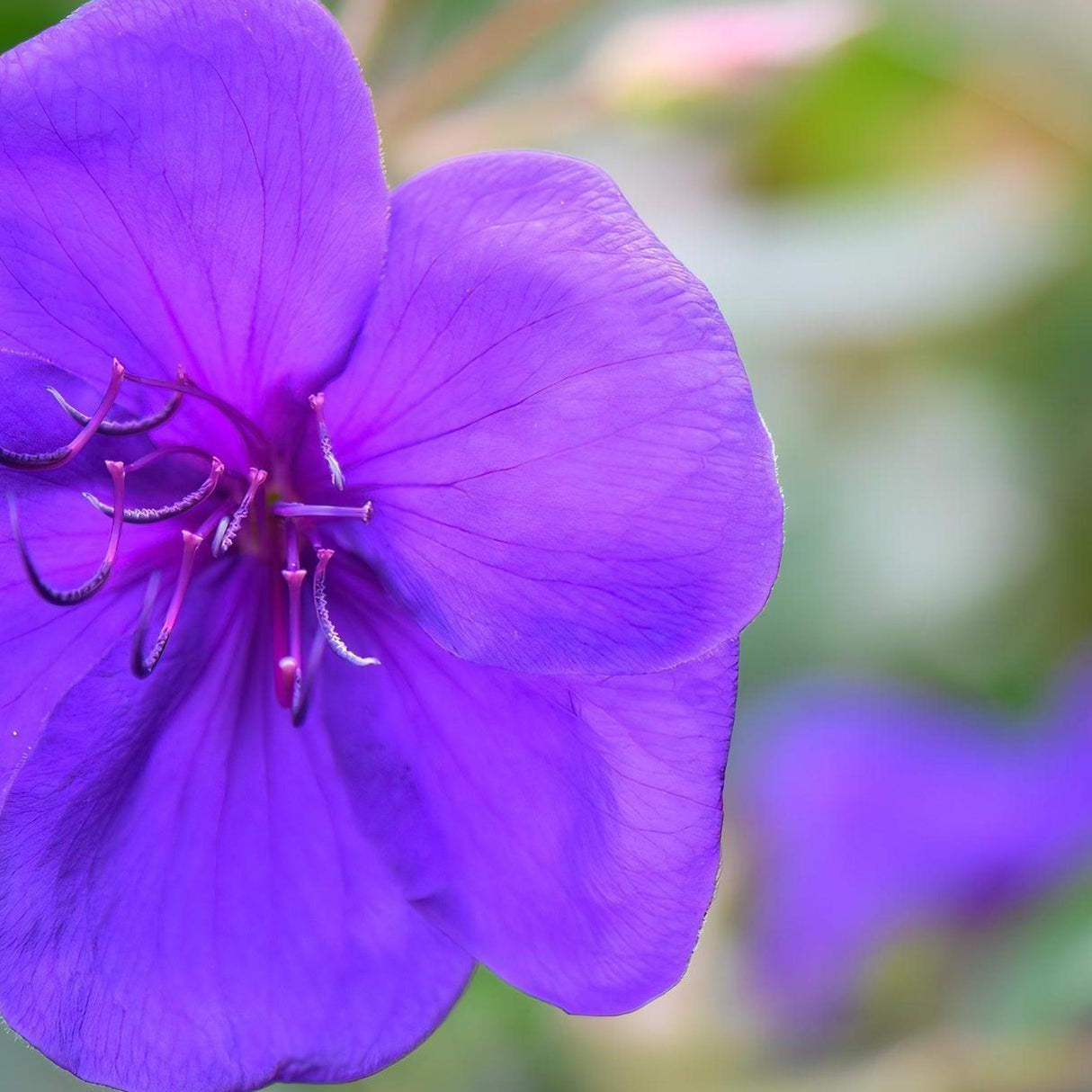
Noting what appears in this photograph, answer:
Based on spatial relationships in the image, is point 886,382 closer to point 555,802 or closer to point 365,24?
point 365,24

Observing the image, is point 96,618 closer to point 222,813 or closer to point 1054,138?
point 222,813

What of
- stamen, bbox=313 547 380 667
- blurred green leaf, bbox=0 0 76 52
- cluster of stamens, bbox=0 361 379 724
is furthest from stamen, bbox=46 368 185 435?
blurred green leaf, bbox=0 0 76 52

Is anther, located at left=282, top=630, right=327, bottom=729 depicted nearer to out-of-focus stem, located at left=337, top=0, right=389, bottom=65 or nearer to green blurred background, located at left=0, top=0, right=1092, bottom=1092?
out-of-focus stem, located at left=337, top=0, right=389, bottom=65

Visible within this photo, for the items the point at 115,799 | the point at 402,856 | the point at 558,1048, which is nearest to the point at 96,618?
the point at 115,799

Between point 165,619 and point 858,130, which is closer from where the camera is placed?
point 165,619

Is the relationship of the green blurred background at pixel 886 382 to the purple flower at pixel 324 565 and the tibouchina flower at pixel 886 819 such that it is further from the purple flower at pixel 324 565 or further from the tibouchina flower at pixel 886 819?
the purple flower at pixel 324 565

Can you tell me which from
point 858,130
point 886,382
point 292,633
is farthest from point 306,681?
point 858,130
